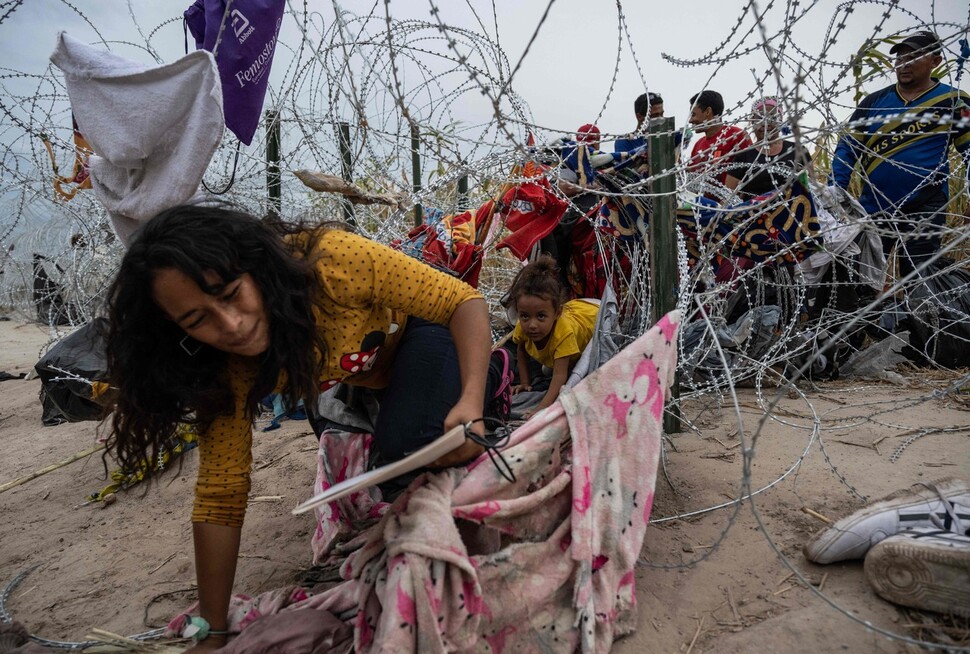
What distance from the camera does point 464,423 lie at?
1.36m

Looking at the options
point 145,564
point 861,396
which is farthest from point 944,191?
point 145,564

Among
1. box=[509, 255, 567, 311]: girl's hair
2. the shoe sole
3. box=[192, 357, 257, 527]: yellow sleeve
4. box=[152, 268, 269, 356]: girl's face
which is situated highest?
box=[152, 268, 269, 356]: girl's face

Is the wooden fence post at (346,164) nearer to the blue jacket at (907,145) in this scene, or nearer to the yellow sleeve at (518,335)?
the yellow sleeve at (518,335)

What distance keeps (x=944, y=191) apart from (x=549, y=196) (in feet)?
8.76

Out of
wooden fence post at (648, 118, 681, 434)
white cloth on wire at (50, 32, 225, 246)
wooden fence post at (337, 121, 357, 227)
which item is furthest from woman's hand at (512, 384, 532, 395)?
white cloth on wire at (50, 32, 225, 246)

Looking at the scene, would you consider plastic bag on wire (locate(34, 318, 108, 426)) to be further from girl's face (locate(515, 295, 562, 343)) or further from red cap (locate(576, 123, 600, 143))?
red cap (locate(576, 123, 600, 143))

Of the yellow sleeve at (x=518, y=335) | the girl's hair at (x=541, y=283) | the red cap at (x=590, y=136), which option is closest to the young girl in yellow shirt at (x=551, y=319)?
the girl's hair at (x=541, y=283)

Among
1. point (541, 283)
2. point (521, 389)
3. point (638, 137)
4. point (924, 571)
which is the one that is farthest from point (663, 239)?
point (924, 571)

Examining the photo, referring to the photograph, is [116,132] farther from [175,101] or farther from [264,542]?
[264,542]

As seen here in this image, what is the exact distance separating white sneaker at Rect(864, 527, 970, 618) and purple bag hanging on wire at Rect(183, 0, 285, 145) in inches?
84.5

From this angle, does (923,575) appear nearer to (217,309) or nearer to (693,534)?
(693,534)

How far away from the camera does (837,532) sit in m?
1.53

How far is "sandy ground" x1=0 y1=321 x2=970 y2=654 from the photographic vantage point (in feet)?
4.71

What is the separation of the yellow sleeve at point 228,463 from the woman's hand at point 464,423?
50 cm
